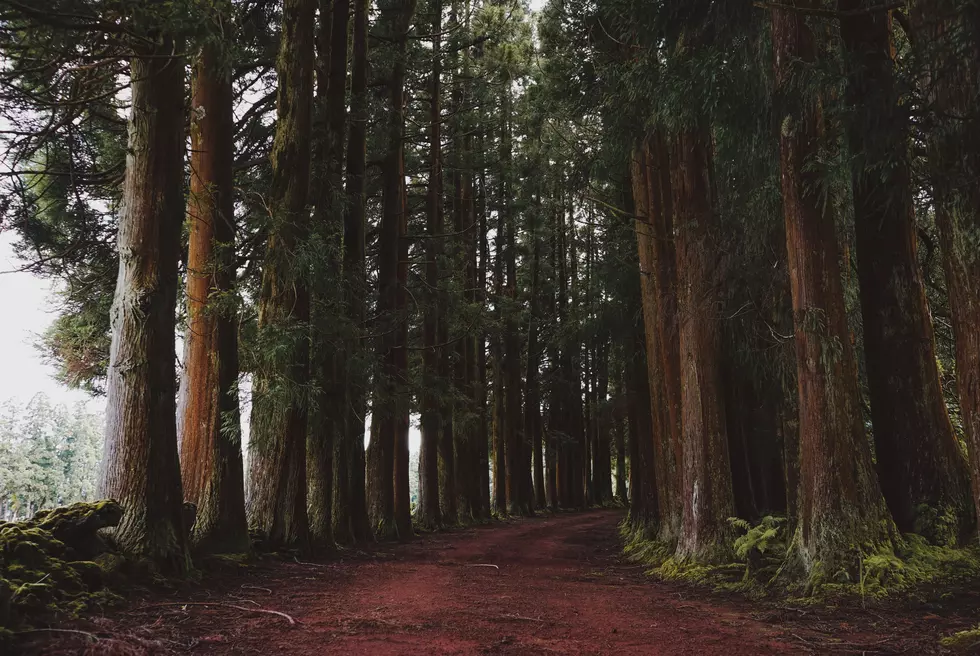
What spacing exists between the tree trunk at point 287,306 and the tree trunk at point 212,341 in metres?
0.43

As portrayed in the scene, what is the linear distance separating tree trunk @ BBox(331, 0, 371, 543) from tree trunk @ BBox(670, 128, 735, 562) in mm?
5483

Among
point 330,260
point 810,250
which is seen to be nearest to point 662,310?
point 810,250

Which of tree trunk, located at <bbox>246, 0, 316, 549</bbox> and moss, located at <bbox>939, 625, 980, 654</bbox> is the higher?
tree trunk, located at <bbox>246, 0, 316, 549</bbox>

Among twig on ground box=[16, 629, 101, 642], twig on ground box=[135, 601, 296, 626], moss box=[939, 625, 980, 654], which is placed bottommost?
moss box=[939, 625, 980, 654]

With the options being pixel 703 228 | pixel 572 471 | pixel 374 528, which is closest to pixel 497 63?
pixel 703 228

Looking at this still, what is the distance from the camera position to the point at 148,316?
739 cm

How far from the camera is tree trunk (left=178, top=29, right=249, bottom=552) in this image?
31.0ft

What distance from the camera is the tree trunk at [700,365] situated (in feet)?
31.9

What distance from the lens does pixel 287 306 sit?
10203 mm

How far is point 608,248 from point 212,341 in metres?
9.77

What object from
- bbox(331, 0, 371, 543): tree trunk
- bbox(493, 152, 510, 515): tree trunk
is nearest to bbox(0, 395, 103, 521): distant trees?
bbox(493, 152, 510, 515): tree trunk

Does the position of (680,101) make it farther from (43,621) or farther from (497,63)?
(497,63)

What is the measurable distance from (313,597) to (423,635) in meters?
2.23

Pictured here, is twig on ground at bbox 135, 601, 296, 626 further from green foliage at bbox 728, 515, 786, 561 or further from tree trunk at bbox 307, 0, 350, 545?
green foliage at bbox 728, 515, 786, 561
